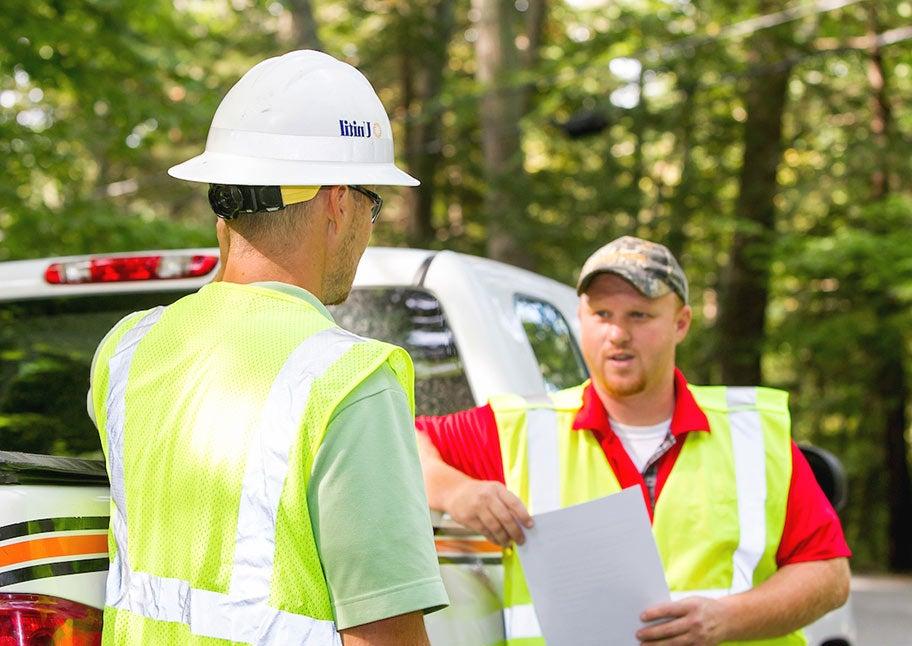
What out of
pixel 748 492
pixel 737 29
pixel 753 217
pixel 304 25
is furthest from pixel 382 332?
pixel 753 217

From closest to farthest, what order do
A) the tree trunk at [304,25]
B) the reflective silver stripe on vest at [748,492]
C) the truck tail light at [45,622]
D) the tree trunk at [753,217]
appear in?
1. the truck tail light at [45,622]
2. the reflective silver stripe on vest at [748,492]
3. the tree trunk at [304,25]
4. the tree trunk at [753,217]

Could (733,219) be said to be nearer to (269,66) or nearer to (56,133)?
(56,133)

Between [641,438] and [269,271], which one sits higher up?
[269,271]

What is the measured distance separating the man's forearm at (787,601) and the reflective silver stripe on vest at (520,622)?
1.52 feet

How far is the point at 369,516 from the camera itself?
1767 millimetres

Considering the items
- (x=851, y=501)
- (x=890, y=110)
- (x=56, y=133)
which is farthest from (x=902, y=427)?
(x=56, y=133)

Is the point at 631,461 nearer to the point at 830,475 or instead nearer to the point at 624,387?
the point at 624,387

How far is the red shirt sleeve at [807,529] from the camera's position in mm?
3230

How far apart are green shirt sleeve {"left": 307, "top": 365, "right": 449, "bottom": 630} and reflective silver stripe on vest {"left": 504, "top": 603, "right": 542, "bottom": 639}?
48.9 inches

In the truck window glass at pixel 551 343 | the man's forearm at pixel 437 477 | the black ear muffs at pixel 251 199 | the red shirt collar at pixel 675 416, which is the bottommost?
the man's forearm at pixel 437 477

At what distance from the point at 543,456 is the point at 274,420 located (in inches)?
63.3

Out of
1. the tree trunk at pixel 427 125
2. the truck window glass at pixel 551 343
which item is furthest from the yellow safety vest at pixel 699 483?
the tree trunk at pixel 427 125

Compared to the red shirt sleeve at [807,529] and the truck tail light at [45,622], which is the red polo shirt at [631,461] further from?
the truck tail light at [45,622]

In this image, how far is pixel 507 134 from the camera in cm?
1812
